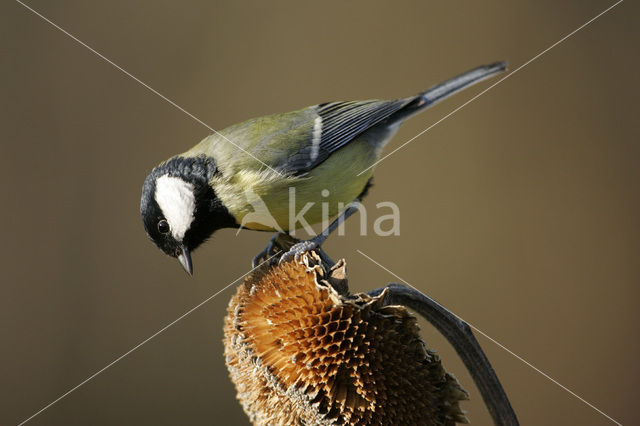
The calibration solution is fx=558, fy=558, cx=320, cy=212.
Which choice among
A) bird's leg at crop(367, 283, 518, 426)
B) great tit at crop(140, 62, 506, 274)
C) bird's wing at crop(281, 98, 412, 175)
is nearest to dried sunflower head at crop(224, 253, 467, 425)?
bird's leg at crop(367, 283, 518, 426)

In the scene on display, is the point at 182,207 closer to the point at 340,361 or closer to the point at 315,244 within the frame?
the point at 315,244

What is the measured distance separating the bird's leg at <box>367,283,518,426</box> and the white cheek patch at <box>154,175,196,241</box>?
625 millimetres

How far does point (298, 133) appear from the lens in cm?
162

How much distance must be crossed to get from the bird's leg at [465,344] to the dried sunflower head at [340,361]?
4 centimetres

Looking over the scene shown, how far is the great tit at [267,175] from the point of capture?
4.69ft

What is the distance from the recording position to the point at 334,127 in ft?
5.48

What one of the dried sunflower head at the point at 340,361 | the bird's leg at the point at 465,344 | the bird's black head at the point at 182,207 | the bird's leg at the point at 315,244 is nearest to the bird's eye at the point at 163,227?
the bird's black head at the point at 182,207

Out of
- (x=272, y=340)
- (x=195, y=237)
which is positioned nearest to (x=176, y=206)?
(x=195, y=237)

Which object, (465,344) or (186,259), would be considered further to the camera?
(186,259)

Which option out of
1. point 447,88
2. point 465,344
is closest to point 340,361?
point 465,344

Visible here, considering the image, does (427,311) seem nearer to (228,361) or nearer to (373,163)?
(228,361)

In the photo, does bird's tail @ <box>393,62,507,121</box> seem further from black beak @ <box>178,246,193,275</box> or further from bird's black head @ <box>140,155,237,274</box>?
black beak @ <box>178,246,193,275</box>

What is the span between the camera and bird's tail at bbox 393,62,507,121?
1.57 metres

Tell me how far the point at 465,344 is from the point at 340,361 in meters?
0.22
